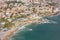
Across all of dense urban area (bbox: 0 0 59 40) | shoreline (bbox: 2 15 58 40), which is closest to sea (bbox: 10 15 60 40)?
shoreline (bbox: 2 15 58 40)

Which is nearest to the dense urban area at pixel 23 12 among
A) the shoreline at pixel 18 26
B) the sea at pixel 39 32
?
the shoreline at pixel 18 26

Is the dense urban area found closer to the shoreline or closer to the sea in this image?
the shoreline

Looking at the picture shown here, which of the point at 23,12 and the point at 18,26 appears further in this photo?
the point at 23,12

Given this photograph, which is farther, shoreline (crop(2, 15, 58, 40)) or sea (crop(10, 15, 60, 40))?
shoreline (crop(2, 15, 58, 40))

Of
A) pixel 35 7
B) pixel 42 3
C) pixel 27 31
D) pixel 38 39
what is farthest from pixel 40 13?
pixel 38 39

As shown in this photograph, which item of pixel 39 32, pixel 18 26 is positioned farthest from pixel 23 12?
pixel 39 32

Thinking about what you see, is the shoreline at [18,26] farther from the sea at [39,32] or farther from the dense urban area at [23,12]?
the sea at [39,32]

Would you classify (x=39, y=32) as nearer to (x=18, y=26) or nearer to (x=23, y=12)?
(x=18, y=26)

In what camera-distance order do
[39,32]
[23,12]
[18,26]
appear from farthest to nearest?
[23,12] < [18,26] < [39,32]
